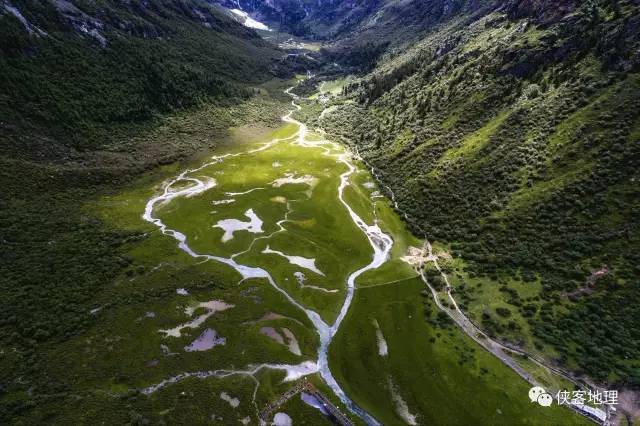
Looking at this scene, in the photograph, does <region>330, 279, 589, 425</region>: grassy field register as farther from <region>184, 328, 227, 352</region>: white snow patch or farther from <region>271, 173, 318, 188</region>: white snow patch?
<region>271, 173, 318, 188</region>: white snow patch

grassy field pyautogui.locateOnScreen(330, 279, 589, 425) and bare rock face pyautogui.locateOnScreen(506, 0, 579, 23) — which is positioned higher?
bare rock face pyautogui.locateOnScreen(506, 0, 579, 23)

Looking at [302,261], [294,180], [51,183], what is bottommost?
[51,183]

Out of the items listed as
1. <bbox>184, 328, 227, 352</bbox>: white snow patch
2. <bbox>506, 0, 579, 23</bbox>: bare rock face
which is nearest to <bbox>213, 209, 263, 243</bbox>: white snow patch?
<bbox>184, 328, 227, 352</bbox>: white snow patch

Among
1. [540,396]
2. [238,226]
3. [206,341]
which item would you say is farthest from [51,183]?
[540,396]

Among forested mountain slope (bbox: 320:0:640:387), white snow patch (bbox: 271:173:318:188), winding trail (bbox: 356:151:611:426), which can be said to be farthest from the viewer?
white snow patch (bbox: 271:173:318:188)

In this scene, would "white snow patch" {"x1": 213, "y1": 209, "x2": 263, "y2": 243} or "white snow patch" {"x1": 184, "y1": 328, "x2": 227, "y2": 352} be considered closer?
"white snow patch" {"x1": 184, "y1": 328, "x2": 227, "y2": 352}

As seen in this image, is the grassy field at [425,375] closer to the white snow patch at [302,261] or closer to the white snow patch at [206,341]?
the white snow patch at [302,261]

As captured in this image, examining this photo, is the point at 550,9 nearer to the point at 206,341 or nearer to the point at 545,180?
the point at 545,180
